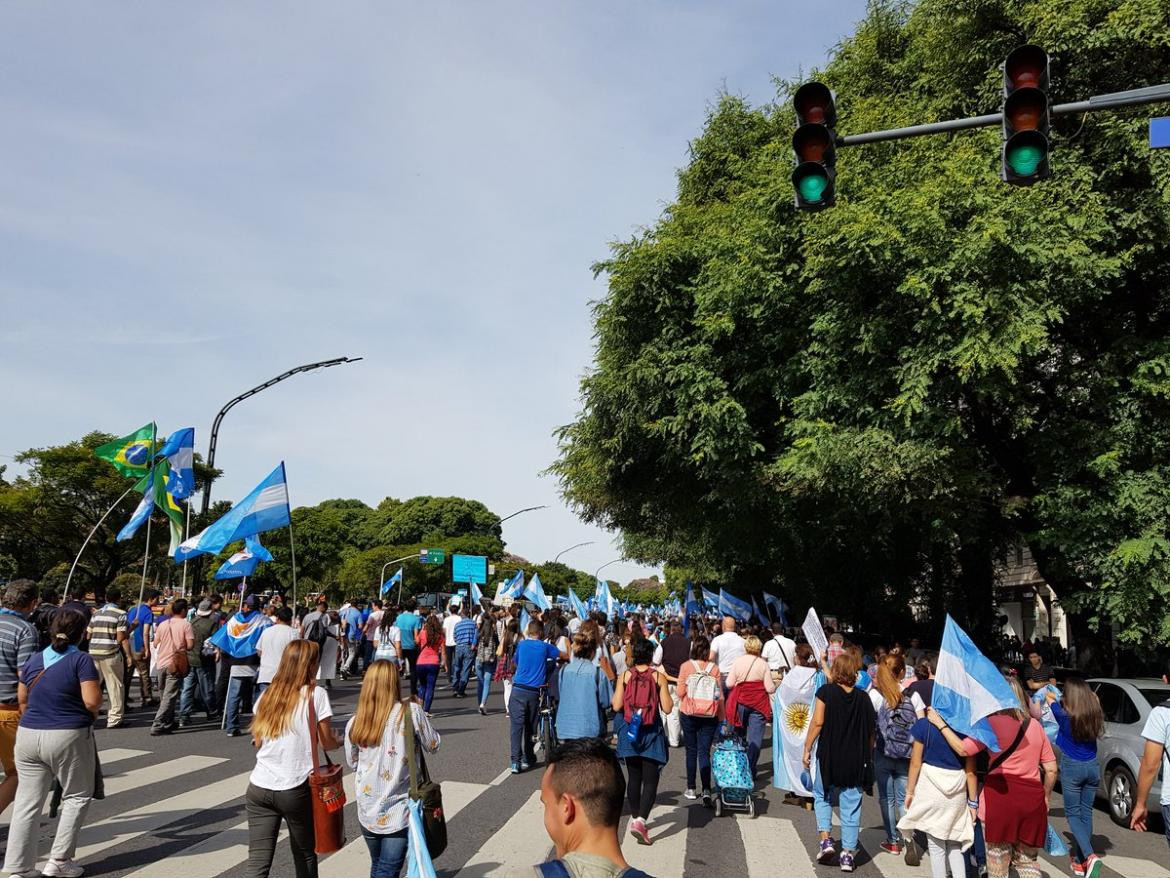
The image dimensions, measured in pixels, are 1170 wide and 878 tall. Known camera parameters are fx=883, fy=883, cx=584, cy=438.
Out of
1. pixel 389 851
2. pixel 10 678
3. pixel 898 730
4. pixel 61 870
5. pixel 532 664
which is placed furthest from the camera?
pixel 532 664

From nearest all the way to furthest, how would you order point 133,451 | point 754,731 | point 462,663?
1. point 754,731
2. point 462,663
3. point 133,451

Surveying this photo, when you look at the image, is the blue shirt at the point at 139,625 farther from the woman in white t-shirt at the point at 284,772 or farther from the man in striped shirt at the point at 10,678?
the woman in white t-shirt at the point at 284,772

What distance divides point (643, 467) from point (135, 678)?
12.2 metres

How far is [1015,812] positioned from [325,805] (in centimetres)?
415

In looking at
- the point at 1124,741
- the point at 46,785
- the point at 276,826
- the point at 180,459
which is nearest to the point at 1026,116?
the point at 276,826

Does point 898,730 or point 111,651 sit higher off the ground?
point 111,651

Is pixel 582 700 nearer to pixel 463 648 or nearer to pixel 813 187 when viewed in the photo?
pixel 813 187

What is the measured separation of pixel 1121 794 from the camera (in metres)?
9.04

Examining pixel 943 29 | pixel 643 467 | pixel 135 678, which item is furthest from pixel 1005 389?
pixel 135 678

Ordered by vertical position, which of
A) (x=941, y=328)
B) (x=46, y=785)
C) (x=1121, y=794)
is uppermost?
(x=941, y=328)

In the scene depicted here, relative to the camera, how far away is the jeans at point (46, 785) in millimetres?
5410

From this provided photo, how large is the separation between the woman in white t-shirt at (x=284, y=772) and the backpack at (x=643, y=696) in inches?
117

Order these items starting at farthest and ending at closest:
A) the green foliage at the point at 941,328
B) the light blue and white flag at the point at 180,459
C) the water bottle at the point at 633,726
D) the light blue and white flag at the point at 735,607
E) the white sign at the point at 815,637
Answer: the light blue and white flag at the point at 735,607 → the light blue and white flag at the point at 180,459 → the green foliage at the point at 941,328 → the white sign at the point at 815,637 → the water bottle at the point at 633,726

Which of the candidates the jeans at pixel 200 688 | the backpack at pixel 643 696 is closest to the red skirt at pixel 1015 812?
the backpack at pixel 643 696
